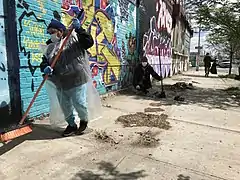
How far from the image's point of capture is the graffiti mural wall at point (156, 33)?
10546 mm

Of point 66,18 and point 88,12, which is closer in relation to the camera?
point 66,18

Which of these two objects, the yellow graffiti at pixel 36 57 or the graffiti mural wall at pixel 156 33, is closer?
the yellow graffiti at pixel 36 57

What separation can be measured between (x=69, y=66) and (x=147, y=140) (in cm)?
167

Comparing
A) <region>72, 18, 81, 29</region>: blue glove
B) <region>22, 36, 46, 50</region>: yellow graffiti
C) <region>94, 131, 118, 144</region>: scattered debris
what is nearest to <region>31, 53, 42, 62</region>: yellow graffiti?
<region>22, 36, 46, 50</region>: yellow graffiti

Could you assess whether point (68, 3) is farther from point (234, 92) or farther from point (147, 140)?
point (234, 92)

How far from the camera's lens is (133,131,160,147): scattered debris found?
359 cm

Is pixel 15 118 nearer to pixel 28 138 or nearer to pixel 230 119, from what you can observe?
pixel 28 138

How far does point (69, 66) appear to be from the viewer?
11.5 ft

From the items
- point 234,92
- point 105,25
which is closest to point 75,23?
point 105,25

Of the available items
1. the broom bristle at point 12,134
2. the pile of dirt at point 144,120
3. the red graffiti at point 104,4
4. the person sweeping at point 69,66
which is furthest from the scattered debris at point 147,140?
the red graffiti at point 104,4

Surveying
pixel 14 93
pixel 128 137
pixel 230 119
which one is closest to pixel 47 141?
pixel 14 93

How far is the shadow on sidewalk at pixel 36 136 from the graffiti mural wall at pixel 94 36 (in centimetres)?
45

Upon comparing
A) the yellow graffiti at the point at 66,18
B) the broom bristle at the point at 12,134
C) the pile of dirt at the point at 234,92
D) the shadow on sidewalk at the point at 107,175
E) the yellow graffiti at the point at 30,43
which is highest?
the yellow graffiti at the point at 66,18

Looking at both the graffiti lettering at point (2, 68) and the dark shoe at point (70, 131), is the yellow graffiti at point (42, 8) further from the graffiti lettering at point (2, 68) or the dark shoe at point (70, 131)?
the dark shoe at point (70, 131)
